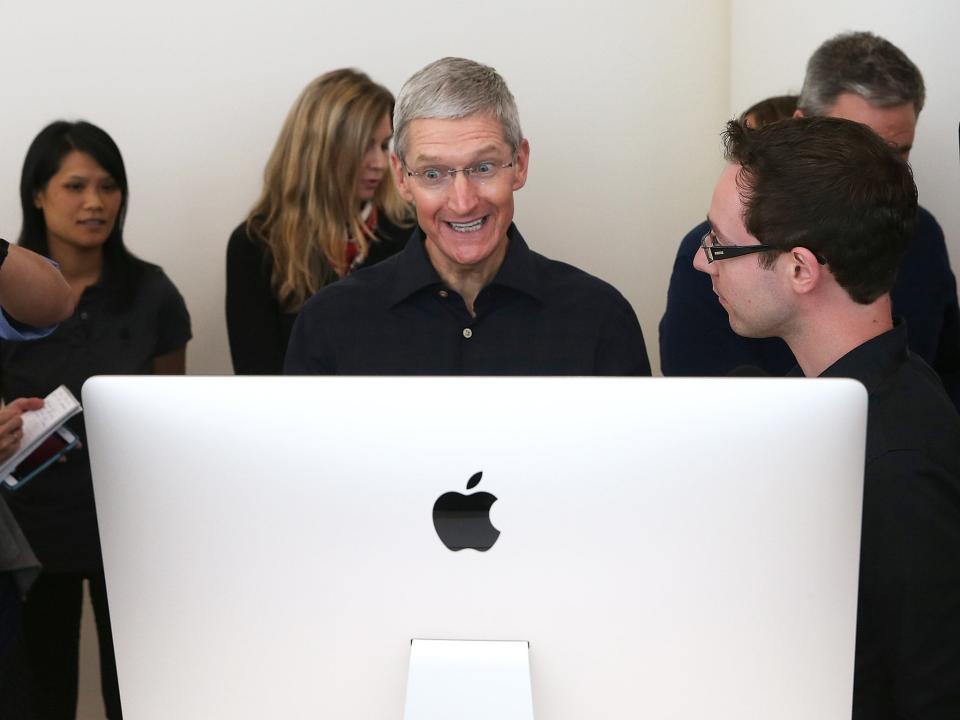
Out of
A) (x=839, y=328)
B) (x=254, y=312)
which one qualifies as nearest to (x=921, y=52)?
(x=839, y=328)

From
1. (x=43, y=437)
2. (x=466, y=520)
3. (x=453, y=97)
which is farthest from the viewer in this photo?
(x=43, y=437)

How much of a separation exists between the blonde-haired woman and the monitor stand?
1901mm

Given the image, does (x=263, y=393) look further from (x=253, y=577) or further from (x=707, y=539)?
(x=707, y=539)

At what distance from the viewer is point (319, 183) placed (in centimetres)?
304

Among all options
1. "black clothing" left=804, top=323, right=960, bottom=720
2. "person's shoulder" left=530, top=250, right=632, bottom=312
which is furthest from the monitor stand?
"person's shoulder" left=530, top=250, right=632, bottom=312

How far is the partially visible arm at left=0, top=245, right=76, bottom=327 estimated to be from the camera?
1691mm

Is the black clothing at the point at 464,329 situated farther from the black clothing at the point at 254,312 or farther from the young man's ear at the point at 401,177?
the black clothing at the point at 254,312

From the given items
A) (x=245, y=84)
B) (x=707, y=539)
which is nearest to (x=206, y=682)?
(x=707, y=539)

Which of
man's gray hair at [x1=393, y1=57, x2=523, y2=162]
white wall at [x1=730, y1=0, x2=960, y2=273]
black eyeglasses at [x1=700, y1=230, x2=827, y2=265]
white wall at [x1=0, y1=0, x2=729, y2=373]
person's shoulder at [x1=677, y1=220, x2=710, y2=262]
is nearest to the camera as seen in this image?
black eyeglasses at [x1=700, y1=230, x2=827, y2=265]

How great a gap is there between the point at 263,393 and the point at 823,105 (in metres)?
1.93

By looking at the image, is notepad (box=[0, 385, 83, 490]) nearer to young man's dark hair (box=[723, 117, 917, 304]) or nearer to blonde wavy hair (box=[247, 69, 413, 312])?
blonde wavy hair (box=[247, 69, 413, 312])

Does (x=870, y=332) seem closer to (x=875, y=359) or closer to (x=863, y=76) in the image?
(x=875, y=359)

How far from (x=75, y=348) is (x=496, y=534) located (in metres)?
2.02

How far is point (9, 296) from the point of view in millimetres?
1704
